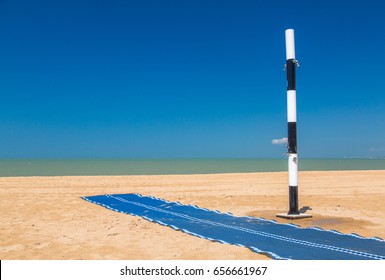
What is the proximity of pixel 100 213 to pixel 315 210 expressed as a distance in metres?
5.86

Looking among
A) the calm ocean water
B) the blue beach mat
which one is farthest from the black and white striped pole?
the calm ocean water

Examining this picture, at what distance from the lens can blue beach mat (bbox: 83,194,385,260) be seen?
20.9ft

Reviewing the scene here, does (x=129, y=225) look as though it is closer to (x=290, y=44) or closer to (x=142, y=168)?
(x=290, y=44)

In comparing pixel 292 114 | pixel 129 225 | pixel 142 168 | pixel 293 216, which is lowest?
pixel 129 225

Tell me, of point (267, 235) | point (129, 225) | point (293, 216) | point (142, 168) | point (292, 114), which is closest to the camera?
point (267, 235)

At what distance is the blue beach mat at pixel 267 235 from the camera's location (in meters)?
6.38

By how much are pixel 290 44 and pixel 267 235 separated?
4.86 metres

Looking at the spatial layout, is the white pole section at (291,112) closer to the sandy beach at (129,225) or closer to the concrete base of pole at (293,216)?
the concrete base of pole at (293,216)

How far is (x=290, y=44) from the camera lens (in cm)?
1021

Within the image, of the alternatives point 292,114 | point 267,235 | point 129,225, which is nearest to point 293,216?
point 267,235

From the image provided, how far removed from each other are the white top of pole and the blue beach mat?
404 centimetres

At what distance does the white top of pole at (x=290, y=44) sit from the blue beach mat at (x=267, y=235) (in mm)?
4043
